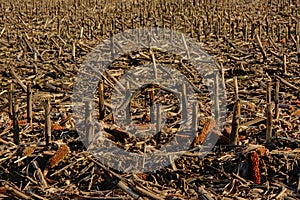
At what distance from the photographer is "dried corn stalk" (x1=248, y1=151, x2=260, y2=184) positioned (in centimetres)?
394

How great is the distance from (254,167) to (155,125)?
121 cm

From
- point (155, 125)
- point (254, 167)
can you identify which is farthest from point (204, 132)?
point (254, 167)

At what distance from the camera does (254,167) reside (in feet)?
13.0

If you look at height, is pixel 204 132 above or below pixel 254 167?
above

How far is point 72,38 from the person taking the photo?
10.2 metres

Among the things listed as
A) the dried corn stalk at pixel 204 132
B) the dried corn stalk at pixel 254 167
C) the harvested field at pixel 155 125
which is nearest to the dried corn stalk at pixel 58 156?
the harvested field at pixel 155 125

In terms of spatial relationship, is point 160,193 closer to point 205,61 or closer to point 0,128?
point 0,128

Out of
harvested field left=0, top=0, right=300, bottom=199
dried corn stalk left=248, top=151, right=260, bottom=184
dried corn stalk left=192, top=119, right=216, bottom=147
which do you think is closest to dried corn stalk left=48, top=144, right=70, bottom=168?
harvested field left=0, top=0, right=300, bottom=199

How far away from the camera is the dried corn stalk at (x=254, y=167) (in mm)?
3943

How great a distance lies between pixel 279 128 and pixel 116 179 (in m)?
1.69

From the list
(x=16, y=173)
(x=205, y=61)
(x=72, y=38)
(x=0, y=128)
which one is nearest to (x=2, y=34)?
(x=72, y=38)

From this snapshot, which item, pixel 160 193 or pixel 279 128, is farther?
pixel 279 128

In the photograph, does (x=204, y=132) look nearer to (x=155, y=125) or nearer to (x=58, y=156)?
(x=155, y=125)

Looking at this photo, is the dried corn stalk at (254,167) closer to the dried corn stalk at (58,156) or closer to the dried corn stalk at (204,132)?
the dried corn stalk at (204,132)
